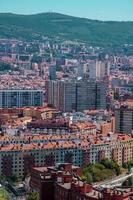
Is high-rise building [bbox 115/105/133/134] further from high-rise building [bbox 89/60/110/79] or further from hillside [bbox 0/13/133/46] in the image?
hillside [bbox 0/13/133/46]

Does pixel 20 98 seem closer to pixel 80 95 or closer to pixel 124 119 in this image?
pixel 80 95

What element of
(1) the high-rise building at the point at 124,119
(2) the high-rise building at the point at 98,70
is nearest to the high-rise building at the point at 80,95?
(1) the high-rise building at the point at 124,119

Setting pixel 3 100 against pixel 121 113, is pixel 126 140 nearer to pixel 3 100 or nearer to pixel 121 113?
pixel 121 113

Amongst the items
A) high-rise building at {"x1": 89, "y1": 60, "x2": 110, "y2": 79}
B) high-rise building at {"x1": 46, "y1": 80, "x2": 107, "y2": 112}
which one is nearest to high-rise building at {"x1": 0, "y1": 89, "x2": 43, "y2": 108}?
high-rise building at {"x1": 46, "y1": 80, "x2": 107, "y2": 112}

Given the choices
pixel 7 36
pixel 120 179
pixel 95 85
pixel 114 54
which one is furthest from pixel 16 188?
pixel 7 36

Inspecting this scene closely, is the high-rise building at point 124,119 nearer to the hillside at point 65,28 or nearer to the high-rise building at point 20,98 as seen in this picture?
the high-rise building at point 20,98

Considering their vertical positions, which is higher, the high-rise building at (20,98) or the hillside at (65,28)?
the hillside at (65,28)
